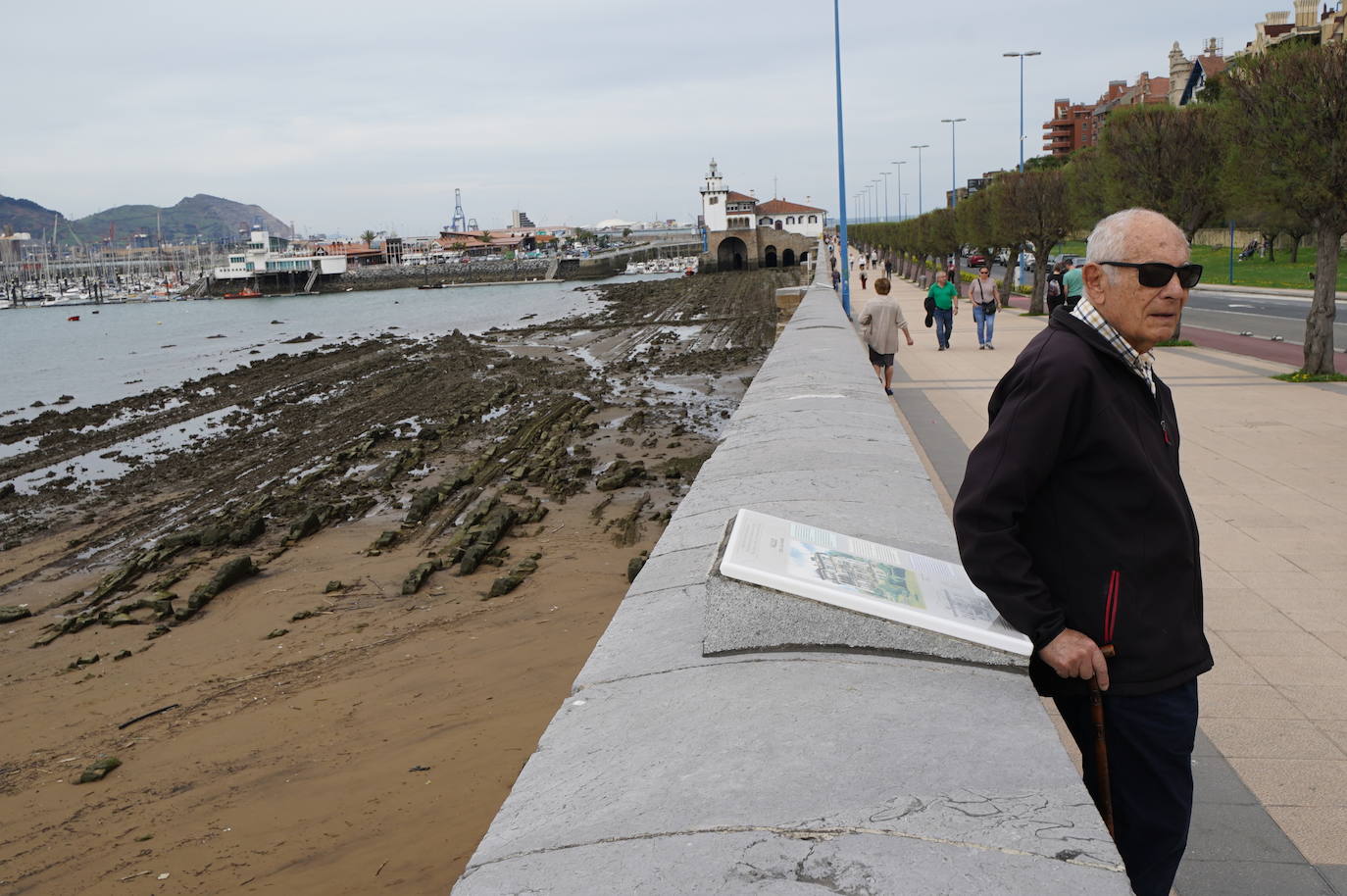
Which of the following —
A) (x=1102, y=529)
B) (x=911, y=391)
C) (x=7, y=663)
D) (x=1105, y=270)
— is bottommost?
(x=7, y=663)

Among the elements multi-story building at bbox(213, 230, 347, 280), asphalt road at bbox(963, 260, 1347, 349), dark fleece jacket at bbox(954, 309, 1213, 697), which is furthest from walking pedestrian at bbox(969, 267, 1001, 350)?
multi-story building at bbox(213, 230, 347, 280)

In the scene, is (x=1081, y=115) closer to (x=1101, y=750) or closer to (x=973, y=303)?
(x=973, y=303)

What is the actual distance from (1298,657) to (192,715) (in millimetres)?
6584

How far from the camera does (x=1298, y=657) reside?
5035 mm

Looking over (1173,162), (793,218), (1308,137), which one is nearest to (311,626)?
(1308,137)

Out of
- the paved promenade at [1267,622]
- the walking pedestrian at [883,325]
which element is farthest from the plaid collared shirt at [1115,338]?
the walking pedestrian at [883,325]

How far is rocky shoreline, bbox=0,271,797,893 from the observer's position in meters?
5.42

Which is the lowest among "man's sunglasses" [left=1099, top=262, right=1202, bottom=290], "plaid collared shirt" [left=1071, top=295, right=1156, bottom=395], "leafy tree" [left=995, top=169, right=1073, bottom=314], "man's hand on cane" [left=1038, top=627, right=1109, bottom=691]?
"man's hand on cane" [left=1038, top=627, right=1109, bottom=691]

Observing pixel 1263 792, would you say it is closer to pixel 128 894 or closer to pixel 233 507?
pixel 128 894

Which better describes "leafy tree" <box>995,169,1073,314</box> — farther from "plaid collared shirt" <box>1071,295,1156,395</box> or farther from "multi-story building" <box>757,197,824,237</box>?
"multi-story building" <box>757,197,824,237</box>

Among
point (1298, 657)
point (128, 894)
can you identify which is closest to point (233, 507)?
point (128, 894)

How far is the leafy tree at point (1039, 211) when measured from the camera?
3012 centimetres

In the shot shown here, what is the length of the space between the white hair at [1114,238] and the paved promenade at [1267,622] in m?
1.95

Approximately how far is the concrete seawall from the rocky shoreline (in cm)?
232
